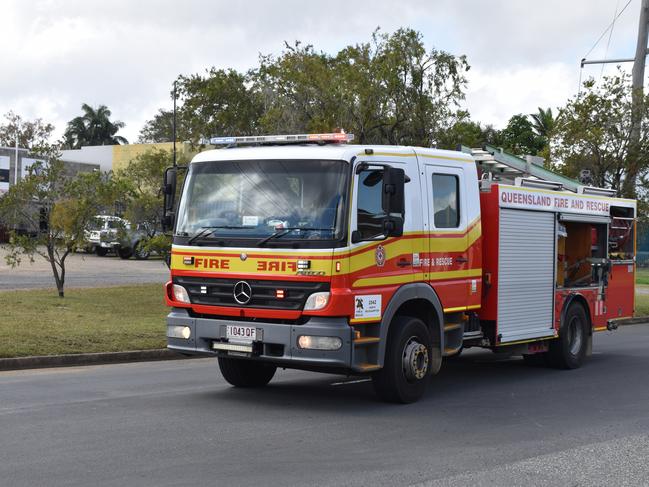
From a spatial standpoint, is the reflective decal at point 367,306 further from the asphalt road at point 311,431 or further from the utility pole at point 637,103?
the utility pole at point 637,103

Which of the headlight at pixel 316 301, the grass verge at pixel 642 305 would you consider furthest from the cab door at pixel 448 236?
the grass verge at pixel 642 305

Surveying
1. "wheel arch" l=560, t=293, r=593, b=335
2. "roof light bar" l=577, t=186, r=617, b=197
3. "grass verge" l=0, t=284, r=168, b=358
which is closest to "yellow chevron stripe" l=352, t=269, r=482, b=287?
"wheel arch" l=560, t=293, r=593, b=335

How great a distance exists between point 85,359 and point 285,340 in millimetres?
5007

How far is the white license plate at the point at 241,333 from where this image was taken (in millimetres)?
9188

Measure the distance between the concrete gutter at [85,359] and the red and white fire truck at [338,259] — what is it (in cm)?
321

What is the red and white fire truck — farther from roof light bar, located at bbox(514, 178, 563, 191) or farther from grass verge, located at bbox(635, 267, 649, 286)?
grass verge, located at bbox(635, 267, 649, 286)

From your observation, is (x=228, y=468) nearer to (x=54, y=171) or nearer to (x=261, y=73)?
(x=54, y=171)

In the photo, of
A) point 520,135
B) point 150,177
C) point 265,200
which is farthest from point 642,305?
point 520,135

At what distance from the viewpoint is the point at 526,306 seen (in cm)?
1191

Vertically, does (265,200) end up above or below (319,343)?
above

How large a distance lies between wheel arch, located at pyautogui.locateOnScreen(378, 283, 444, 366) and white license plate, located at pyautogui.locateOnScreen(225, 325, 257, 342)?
49.4 inches

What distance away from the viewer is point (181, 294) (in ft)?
32.1

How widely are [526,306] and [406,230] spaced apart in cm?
302

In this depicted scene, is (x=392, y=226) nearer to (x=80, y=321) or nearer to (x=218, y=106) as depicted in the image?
(x=80, y=321)
